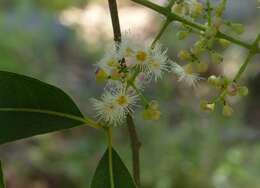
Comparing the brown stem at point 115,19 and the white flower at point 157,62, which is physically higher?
the brown stem at point 115,19

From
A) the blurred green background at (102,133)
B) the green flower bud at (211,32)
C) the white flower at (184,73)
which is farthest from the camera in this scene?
the blurred green background at (102,133)

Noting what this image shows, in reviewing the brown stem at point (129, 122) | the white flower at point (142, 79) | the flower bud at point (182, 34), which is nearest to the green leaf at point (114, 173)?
the brown stem at point (129, 122)

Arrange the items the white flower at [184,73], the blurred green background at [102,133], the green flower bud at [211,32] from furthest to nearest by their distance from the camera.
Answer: the blurred green background at [102,133], the white flower at [184,73], the green flower bud at [211,32]

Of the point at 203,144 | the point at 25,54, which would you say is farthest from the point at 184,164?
the point at 25,54

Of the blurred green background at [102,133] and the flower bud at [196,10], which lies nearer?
the flower bud at [196,10]

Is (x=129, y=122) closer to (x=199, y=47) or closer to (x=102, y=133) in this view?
(x=199, y=47)

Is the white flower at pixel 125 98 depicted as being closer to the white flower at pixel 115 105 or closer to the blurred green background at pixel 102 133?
the white flower at pixel 115 105
